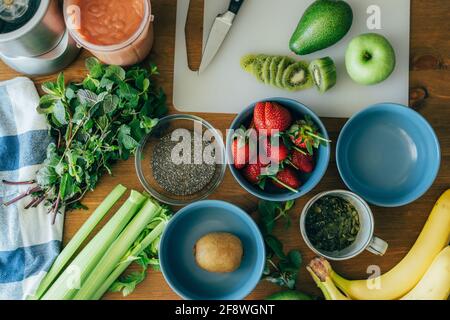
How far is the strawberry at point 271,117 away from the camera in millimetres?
831

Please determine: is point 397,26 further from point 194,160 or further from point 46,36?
point 46,36

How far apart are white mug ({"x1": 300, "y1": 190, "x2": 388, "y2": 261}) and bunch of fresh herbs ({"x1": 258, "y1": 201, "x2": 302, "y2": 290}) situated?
1.4 inches

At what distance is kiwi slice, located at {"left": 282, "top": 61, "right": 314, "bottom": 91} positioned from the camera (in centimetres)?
92

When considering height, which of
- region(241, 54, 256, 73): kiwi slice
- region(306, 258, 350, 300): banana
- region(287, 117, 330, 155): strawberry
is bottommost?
region(306, 258, 350, 300): banana

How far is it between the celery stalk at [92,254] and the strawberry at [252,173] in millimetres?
194

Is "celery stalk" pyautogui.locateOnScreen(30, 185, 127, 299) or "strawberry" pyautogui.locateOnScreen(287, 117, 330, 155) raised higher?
"strawberry" pyautogui.locateOnScreen(287, 117, 330, 155)

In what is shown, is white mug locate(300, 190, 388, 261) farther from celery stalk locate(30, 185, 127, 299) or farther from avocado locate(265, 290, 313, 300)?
celery stalk locate(30, 185, 127, 299)

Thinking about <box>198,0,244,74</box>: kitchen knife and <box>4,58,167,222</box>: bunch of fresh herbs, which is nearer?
<box>4,58,167,222</box>: bunch of fresh herbs

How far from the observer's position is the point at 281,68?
3.00 feet

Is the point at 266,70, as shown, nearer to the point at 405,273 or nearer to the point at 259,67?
the point at 259,67

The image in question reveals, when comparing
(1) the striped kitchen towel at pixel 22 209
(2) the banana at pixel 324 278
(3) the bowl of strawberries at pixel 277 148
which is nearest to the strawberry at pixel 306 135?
(3) the bowl of strawberries at pixel 277 148

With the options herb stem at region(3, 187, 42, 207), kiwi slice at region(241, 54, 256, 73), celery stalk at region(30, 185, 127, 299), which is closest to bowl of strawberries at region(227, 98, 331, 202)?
kiwi slice at region(241, 54, 256, 73)

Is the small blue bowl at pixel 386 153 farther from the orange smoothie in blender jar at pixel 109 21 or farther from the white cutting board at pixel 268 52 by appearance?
the orange smoothie in blender jar at pixel 109 21

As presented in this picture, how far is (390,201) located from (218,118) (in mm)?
350
